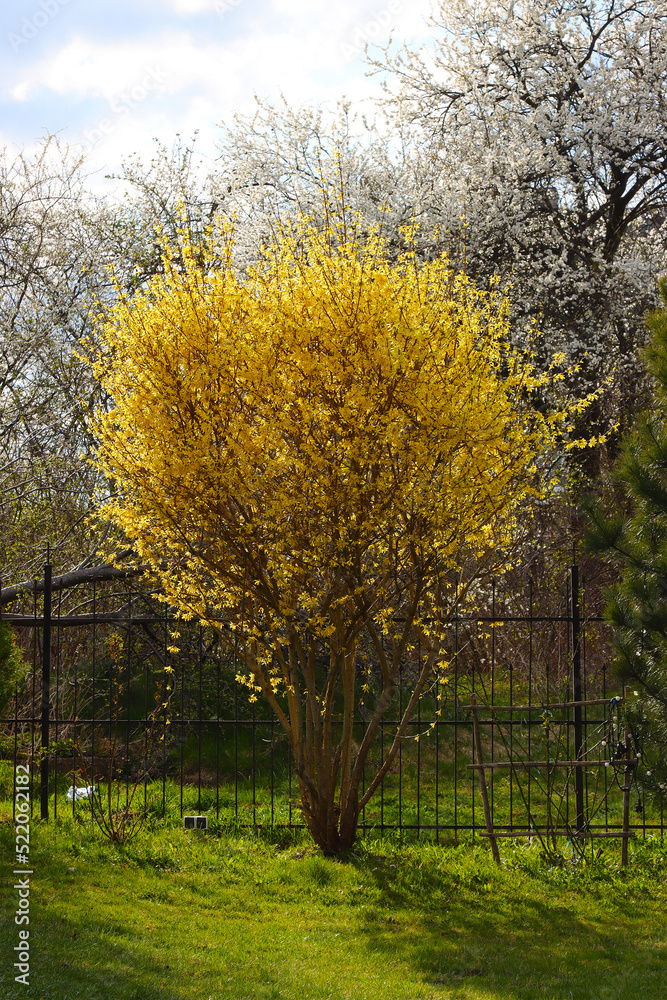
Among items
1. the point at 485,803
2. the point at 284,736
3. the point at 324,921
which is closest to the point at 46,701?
the point at 284,736

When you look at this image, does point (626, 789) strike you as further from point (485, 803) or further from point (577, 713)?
point (485, 803)

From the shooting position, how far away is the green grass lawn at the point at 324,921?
391 centimetres

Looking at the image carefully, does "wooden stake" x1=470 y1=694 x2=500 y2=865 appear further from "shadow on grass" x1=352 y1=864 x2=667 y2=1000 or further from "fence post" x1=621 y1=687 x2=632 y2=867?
"fence post" x1=621 y1=687 x2=632 y2=867

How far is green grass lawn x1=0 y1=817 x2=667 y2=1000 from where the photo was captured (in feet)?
12.8

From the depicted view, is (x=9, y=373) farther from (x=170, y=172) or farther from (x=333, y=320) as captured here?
(x=170, y=172)

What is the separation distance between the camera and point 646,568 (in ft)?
17.1

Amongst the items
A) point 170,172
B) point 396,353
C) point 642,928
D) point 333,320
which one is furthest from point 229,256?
point 170,172

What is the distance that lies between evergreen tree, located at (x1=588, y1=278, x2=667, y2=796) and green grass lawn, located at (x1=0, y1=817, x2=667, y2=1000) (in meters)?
0.97

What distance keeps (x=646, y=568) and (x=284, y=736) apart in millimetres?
3200

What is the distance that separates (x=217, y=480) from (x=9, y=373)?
4.28 m

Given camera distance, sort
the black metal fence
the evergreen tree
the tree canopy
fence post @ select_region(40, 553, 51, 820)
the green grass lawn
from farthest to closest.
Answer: fence post @ select_region(40, 553, 51, 820) < the black metal fence < the evergreen tree < the tree canopy < the green grass lawn

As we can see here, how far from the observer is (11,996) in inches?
135

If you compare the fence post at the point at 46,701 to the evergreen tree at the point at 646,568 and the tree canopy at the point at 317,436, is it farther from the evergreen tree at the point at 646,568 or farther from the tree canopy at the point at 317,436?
the evergreen tree at the point at 646,568

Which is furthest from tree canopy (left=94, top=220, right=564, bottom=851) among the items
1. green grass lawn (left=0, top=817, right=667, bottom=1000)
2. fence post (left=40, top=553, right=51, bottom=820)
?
fence post (left=40, top=553, right=51, bottom=820)
